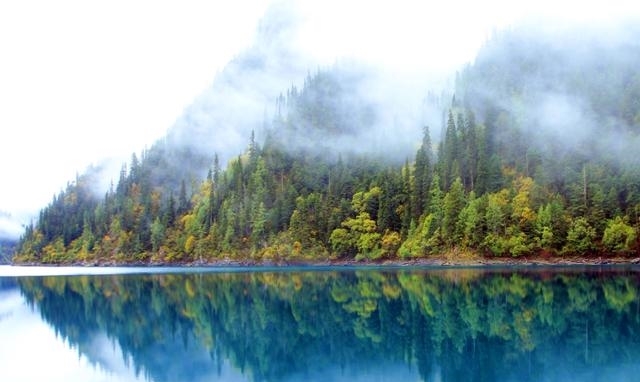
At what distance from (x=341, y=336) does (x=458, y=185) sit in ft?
301

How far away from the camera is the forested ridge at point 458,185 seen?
106 m

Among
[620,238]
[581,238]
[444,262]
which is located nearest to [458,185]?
[444,262]

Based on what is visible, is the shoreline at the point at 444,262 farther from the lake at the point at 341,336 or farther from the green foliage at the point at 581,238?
the lake at the point at 341,336

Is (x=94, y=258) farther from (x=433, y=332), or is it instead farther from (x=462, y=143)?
(x=433, y=332)

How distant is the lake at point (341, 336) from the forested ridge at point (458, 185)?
174 ft

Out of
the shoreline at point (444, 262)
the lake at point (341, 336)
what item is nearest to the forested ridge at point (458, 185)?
the shoreline at point (444, 262)

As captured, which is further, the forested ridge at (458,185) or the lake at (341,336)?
the forested ridge at (458,185)

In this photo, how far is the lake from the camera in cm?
2291

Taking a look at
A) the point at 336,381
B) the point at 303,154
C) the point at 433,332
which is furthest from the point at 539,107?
the point at 336,381

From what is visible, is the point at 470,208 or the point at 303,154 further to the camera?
the point at 303,154

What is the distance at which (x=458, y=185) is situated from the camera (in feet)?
388

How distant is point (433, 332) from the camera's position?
3023 centimetres

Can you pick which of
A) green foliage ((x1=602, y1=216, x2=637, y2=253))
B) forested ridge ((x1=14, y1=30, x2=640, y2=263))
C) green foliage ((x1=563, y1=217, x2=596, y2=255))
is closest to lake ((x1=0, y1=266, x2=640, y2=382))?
green foliage ((x1=602, y1=216, x2=637, y2=253))

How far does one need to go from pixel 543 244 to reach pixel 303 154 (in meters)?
84.1
